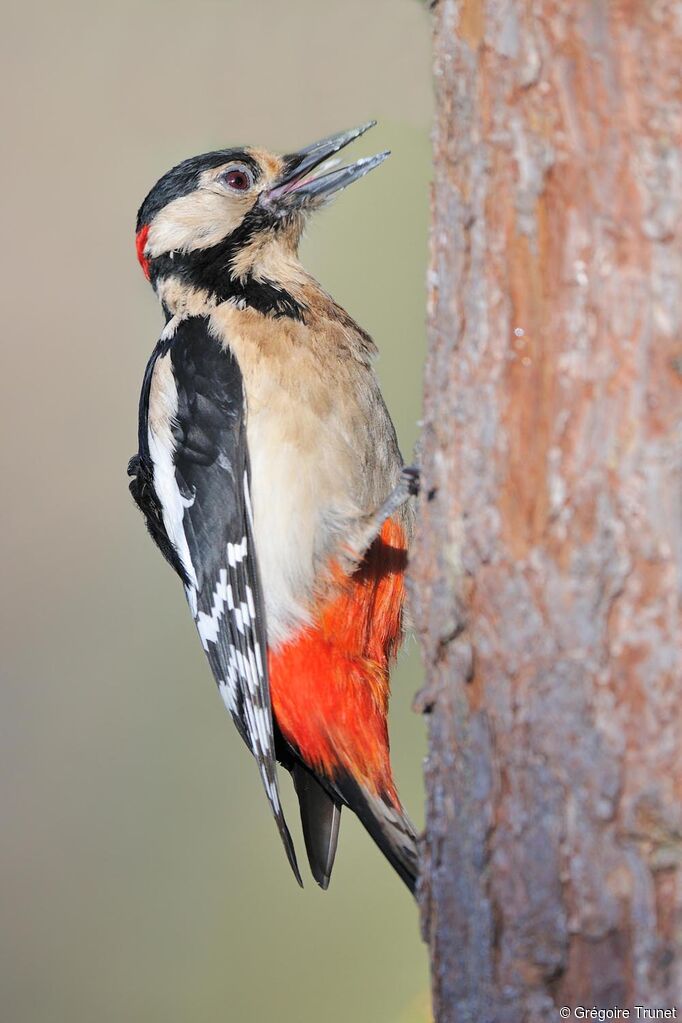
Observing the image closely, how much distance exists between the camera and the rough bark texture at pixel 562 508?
4.20 ft

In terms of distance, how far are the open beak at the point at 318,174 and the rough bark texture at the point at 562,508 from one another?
1.18m

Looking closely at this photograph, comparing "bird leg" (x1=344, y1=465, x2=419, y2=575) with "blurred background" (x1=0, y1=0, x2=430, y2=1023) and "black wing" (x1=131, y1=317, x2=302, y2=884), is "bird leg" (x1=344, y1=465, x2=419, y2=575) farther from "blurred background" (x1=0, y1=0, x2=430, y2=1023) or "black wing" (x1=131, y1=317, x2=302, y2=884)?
"blurred background" (x1=0, y1=0, x2=430, y2=1023)

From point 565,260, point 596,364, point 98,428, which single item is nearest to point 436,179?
point 565,260

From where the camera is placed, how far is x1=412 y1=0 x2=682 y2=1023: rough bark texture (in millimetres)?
1279

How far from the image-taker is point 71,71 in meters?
4.70

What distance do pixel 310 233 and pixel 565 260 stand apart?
1568 mm

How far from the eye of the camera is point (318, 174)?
109 inches

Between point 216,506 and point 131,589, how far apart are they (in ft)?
6.66

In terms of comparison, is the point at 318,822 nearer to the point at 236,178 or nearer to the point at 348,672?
the point at 348,672

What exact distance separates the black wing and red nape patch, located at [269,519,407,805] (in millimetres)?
97

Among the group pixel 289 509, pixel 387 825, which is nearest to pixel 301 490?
pixel 289 509

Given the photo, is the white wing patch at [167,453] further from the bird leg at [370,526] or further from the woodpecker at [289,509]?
the bird leg at [370,526]

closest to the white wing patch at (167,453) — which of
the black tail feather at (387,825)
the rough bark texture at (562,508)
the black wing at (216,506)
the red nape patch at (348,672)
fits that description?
the black wing at (216,506)

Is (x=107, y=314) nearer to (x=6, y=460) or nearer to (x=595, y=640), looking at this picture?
(x=6, y=460)
